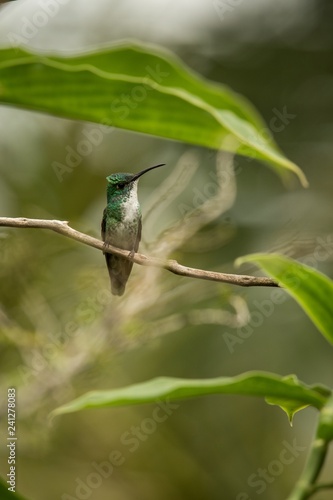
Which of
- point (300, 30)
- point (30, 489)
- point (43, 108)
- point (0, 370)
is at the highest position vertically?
point (43, 108)

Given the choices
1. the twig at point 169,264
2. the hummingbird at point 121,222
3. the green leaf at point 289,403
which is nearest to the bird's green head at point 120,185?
the hummingbird at point 121,222

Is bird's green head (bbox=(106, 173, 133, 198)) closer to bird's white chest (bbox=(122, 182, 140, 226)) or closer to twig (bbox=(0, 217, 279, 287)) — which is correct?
bird's white chest (bbox=(122, 182, 140, 226))

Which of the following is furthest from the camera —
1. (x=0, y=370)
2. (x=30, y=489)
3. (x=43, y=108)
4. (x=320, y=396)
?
(x=30, y=489)

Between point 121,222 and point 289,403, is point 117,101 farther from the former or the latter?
point 121,222

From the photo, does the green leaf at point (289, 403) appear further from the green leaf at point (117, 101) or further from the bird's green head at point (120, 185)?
the bird's green head at point (120, 185)

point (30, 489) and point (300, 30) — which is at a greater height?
point (300, 30)

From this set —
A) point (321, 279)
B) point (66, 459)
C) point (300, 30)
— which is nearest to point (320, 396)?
point (321, 279)

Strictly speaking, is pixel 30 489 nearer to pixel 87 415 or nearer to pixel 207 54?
pixel 87 415
